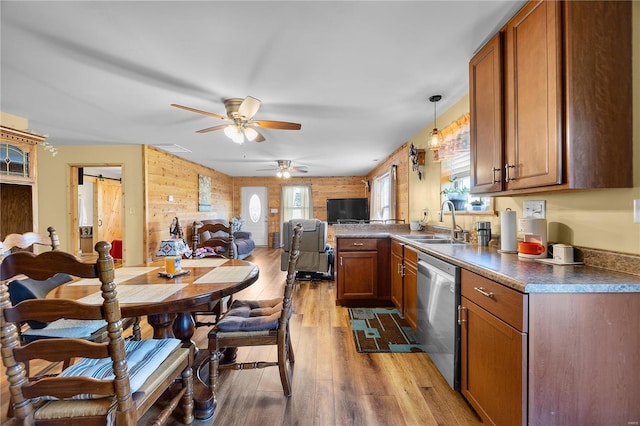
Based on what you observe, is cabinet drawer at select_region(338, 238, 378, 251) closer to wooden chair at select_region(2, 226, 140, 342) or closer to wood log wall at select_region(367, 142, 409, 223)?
wood log wall at select_region(367, 142, 409, 223)

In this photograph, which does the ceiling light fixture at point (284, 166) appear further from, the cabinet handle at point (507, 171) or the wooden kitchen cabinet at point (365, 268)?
the cabinet handle at point (507, 171)

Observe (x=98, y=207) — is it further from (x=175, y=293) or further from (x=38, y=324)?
(x=175, y=293)

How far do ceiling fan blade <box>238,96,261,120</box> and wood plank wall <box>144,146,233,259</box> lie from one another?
9.58 ft

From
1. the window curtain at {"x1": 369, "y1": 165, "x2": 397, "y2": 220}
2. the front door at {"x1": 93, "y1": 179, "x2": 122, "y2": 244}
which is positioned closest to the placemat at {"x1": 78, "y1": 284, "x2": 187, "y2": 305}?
the window curtain at {"x1": 369, "y1": 165, "x2": 397, "y2": 220}

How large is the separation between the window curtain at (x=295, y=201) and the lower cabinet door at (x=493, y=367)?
25.0 ft

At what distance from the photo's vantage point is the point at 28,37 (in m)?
1.84

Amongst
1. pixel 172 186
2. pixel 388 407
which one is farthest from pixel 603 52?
pixel 172 186

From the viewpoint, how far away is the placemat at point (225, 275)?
5.58 feet

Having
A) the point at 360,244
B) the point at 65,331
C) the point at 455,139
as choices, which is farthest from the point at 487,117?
the point at 65,331

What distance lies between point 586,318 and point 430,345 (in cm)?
110

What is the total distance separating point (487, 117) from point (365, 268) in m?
2.02

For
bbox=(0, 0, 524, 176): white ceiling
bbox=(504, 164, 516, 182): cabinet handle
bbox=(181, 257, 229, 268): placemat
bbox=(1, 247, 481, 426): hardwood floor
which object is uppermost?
bbox=(0, 0, 524, 176): white ceiling

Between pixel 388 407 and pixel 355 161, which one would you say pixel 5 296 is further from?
pixel 355 161

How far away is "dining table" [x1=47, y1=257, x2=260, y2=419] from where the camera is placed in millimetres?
1329
